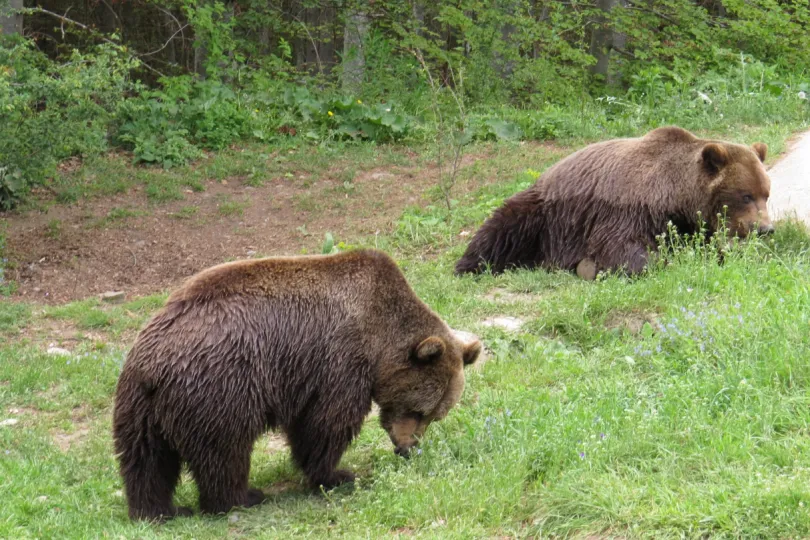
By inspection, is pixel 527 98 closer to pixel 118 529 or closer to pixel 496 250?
pixel 496 250

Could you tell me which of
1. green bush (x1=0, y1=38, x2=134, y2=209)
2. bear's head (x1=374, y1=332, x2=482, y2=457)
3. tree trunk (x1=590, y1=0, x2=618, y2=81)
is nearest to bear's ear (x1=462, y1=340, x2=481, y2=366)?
bear's head (x1=374, y1=332, x2=482, y2=457)

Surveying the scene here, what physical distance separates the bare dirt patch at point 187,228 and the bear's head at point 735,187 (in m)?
4.59

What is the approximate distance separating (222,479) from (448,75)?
15555 millimetres

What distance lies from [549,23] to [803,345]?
13.9 meters

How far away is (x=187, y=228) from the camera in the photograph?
1310cm

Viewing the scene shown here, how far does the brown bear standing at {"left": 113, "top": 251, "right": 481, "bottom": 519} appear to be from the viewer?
5445 millimetres

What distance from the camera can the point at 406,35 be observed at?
17969 mm

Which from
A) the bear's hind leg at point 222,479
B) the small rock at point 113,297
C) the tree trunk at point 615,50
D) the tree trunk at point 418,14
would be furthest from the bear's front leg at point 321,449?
the tree trunk at point 615,50

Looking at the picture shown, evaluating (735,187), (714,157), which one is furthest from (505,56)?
(735,187)

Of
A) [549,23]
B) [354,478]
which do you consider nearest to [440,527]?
[354,478]

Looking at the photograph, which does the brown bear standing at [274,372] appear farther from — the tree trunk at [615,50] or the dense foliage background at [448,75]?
the tree trunk at [615,50]

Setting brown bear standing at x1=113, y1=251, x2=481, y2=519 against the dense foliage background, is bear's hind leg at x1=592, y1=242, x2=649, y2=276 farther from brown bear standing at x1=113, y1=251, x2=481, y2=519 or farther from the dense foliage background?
the dense foliage background

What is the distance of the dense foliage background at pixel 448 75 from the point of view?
15.5 m

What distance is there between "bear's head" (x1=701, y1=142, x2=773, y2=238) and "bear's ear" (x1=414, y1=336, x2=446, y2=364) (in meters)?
4.29
